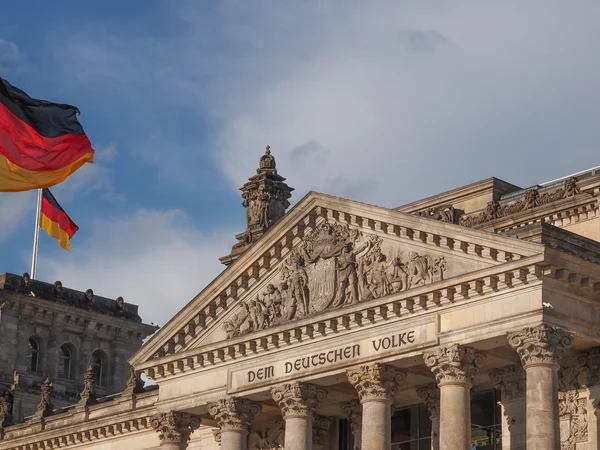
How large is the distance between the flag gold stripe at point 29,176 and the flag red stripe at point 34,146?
0.13m

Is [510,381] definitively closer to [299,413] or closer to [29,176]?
[299,413]

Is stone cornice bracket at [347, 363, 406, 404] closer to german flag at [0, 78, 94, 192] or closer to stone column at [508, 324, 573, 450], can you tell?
stone column at [508, 324, 573, 450]

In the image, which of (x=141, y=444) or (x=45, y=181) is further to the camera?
(x=141, y=444)

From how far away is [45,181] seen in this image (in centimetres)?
4759

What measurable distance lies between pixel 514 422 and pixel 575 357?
3.09 m

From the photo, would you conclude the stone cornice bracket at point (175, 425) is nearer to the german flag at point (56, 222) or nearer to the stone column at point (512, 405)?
the german flag at point (56, 222)

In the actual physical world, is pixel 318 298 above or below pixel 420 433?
above

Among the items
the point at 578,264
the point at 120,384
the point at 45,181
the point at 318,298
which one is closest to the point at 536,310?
the point at 578,264

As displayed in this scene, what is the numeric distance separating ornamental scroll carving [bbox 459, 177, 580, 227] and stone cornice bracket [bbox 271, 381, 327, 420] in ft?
30.9

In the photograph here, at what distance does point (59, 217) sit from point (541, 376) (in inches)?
1078

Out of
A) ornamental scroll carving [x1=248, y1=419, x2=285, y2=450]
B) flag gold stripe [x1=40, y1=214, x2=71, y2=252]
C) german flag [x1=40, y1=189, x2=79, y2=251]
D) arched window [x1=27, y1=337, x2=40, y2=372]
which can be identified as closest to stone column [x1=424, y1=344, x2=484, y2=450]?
ornamental scroll carving [x1=248, y1=419, x2=285, y2=450]

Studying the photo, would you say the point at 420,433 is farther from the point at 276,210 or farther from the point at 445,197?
the point at 276,210

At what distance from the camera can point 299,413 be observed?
175 feet

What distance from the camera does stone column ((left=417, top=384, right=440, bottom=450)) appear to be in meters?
53.2
